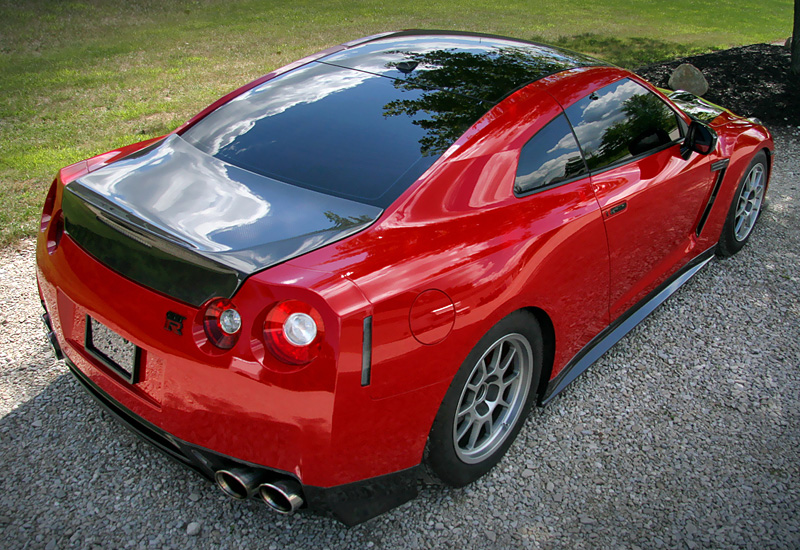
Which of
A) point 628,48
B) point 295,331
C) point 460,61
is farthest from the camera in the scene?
point 628,48

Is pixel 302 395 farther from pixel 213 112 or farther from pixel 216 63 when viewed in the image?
pixel 216 63

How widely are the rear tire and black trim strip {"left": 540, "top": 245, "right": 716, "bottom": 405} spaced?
1.70 ft

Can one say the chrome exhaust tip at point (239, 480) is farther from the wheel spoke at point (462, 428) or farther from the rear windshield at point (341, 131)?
the rear windshield at point (341, 131)

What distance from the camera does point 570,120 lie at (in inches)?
114

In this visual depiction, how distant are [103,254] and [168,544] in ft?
3.64

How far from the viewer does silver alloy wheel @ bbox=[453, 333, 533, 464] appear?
2.54 meters

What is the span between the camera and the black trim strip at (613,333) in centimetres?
299

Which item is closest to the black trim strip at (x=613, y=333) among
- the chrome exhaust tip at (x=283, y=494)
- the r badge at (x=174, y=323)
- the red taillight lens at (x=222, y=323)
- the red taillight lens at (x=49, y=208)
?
the chrome exhaust tip at (x=283, y=494)

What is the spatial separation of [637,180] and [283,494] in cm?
226

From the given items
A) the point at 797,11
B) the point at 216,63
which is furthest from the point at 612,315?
the point at 216,63

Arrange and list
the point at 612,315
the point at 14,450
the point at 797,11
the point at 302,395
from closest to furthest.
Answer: the point at 302,395
the point at 14,450
the point at 612,315
the point at 797,11

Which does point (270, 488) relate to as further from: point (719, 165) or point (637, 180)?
point (719, 165)

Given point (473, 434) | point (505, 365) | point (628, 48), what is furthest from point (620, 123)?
point (628, 48)

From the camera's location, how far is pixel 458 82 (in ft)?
9.55
